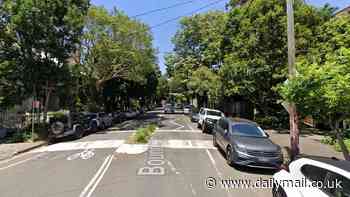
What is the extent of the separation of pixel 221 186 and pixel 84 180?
3997 mm

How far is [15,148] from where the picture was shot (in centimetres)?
1708

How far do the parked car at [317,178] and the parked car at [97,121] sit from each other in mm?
21095

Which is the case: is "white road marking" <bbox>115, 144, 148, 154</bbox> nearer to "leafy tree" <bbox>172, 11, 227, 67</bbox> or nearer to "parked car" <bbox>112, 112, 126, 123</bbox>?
"parked car" <bbox>112, 112, 126, 123</bbox>

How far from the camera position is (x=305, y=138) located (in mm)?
19391

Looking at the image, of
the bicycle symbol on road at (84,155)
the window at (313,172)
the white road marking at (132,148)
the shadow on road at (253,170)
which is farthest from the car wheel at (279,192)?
the bicycle symbol on road at (84,155)

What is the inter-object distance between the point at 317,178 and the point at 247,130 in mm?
7672

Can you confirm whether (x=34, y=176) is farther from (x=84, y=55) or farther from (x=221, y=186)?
(x=84, y=55)

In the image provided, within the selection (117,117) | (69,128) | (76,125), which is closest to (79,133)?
(76,125)

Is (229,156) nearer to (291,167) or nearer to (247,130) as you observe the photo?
(247,130)

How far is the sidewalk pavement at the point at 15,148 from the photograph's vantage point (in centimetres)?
1545

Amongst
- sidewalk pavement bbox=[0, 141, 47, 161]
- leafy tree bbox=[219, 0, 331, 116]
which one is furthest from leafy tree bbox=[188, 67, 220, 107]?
sidewalk pavement bbox=[0, 141, 47, 161]


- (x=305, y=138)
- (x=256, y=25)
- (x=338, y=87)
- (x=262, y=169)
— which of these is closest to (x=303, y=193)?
(x=338, y=87)

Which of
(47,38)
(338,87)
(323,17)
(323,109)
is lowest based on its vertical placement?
(323,109)

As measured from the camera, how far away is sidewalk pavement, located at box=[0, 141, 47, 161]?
1545 centimetres
